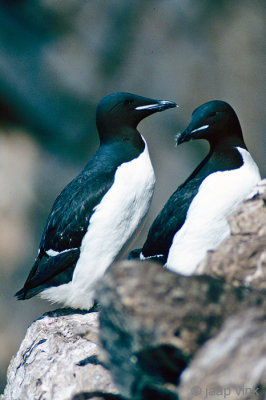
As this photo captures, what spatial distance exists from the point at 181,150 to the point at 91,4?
4.66 ft

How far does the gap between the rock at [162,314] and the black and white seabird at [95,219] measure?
4.44ft

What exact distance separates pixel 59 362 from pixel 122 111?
1.38 metres

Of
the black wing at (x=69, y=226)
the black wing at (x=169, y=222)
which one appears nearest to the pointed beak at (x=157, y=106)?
the black wing at (x=69, y=226)

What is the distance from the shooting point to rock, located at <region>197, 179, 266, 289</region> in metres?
1.92

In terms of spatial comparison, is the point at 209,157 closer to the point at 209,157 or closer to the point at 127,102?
the point at 209,157

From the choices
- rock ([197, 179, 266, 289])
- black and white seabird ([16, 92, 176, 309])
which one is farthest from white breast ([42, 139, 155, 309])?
rock ([197, 179, 266, 289])

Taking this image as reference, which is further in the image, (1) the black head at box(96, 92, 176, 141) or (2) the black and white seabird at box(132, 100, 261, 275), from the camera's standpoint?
(1) the black head at box(96, 92, 176, 141)

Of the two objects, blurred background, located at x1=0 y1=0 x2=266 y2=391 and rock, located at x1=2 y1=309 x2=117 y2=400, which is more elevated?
blurred background, located at x1=0 y1=0 x2=266 y2=391

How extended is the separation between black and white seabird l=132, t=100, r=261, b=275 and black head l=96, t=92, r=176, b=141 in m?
0.36

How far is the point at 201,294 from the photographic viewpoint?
1721mm

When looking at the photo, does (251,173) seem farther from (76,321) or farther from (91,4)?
(91,4)

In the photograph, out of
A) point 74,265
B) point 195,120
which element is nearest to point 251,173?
point 195,120

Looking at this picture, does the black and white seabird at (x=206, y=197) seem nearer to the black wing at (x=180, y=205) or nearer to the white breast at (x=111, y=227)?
the black wing at (x=180, y=205)

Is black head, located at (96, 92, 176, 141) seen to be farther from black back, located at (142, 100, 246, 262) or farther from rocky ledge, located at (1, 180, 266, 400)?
rocky ledge, located at (1, 180, 266, 400)
